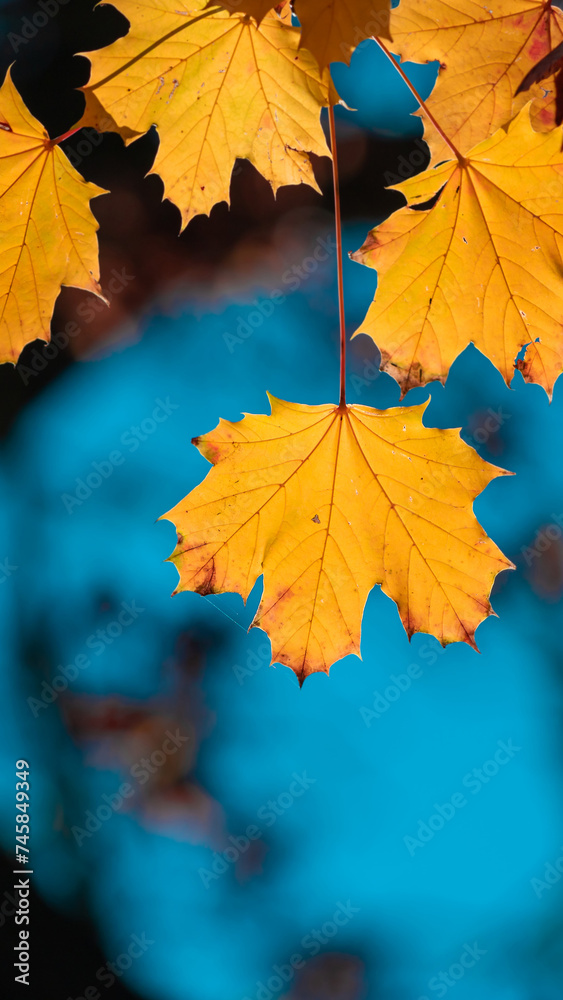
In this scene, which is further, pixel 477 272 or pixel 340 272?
pixel 340 272

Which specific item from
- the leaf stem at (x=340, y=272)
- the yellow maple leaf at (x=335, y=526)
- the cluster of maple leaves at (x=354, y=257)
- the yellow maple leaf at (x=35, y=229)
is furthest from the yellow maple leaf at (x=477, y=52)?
the yellow maple leaf at (x=35, y=229)

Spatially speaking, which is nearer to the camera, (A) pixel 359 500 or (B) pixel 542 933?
(A) pixel 359 500

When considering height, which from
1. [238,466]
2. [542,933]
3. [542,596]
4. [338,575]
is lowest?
[542,933]

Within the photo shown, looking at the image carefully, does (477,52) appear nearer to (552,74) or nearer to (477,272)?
(552,74)

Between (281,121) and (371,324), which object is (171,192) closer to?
(281,121)

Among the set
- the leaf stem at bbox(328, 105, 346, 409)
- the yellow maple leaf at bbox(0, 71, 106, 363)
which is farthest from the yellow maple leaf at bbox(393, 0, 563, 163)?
the yellow maple leaf at bbox(0, 71, 106, 363)

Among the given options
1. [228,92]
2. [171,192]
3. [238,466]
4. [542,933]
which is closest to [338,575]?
[238,466]

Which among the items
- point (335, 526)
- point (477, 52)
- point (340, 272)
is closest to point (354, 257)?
point (340, 272)
